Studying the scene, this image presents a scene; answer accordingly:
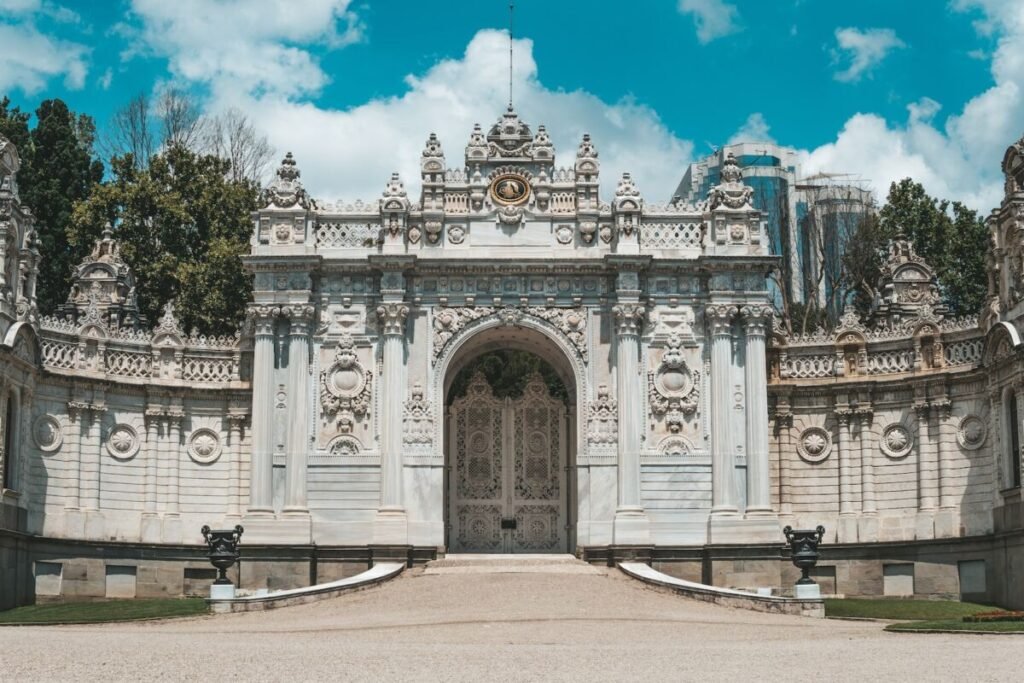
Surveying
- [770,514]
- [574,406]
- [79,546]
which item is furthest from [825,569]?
[79,546]

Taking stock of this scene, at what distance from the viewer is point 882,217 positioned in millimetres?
57531

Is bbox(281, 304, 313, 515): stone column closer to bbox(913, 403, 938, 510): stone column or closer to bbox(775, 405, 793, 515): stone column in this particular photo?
bbox(775, 405, 793, 515): stone column

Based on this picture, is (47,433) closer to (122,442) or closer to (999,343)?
(122,442)

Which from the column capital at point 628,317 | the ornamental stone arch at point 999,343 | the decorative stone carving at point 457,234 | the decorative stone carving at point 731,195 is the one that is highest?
the decorative stone carving at point 731,195

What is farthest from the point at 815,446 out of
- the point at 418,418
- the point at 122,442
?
the point at 122,442

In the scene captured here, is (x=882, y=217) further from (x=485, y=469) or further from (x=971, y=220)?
(x=485, y=469)

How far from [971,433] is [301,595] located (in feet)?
53.7

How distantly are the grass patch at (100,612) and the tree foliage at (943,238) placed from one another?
91.2 feet

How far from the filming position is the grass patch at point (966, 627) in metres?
27.0

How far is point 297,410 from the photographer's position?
37.7 m

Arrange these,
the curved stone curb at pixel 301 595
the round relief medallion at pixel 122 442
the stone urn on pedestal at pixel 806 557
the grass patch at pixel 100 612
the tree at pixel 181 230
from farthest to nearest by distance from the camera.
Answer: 1. the tree at pixel 181 230
2. the round relief medallion at pixel 122 442
3. the stone urn on pedestal at pixel 806 557
4. the curved stone curb at pixel 301 595
5. the grass patch at pixel 100 612

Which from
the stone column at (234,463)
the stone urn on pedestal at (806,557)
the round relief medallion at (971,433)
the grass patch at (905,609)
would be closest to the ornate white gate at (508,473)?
the stone column at (234,463)

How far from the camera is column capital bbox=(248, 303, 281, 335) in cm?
3794

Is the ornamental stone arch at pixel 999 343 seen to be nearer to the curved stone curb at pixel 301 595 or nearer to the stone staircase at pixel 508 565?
the stone staircase at pixel 508 565
